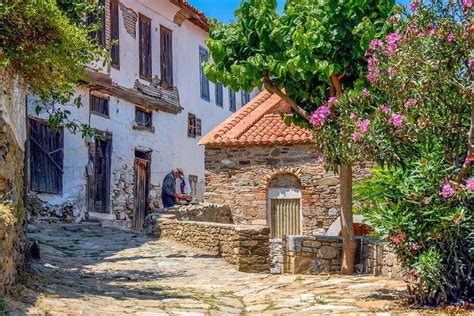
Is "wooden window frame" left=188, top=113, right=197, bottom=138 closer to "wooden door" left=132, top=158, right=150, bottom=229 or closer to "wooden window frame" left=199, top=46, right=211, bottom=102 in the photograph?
"wooden window frame" left=199, top=46, right=211, bottom=102

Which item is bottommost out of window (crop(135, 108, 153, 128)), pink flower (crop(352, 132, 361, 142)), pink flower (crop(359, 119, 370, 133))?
pink flower (crop(352, 132, 361, 142))

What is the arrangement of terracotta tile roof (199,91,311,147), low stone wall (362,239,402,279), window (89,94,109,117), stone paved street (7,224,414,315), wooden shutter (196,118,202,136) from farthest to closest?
wooden shutter (196,118,202,136)
window (89,94,109,117)
terracotta tile roof (199,91,311,147)
low stone wall (362,239,402,279)
stone paved street (7,224,414,315)

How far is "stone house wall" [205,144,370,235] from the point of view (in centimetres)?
1670

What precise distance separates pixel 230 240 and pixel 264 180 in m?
4.90

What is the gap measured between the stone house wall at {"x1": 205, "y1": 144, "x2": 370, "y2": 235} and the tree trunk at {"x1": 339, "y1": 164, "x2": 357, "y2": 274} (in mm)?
5210

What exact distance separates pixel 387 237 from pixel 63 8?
552 cm

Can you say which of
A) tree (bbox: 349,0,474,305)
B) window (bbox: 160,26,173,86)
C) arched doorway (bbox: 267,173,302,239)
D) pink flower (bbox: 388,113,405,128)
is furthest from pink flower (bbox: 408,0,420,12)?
window (bbox: 160,26,173,86)

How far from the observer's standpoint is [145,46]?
21.3m

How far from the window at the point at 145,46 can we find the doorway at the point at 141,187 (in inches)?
97.5

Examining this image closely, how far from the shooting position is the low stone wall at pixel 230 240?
12.0 m

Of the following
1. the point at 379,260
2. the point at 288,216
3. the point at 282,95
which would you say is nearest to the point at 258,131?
the point at 288,216

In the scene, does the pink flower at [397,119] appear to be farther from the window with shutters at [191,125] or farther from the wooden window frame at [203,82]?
the wooden window frame at [203,82]

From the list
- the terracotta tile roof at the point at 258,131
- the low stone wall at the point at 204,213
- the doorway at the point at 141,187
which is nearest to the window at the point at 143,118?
the doorway at the point at 141,187

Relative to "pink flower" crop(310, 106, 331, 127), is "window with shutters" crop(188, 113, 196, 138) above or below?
above
